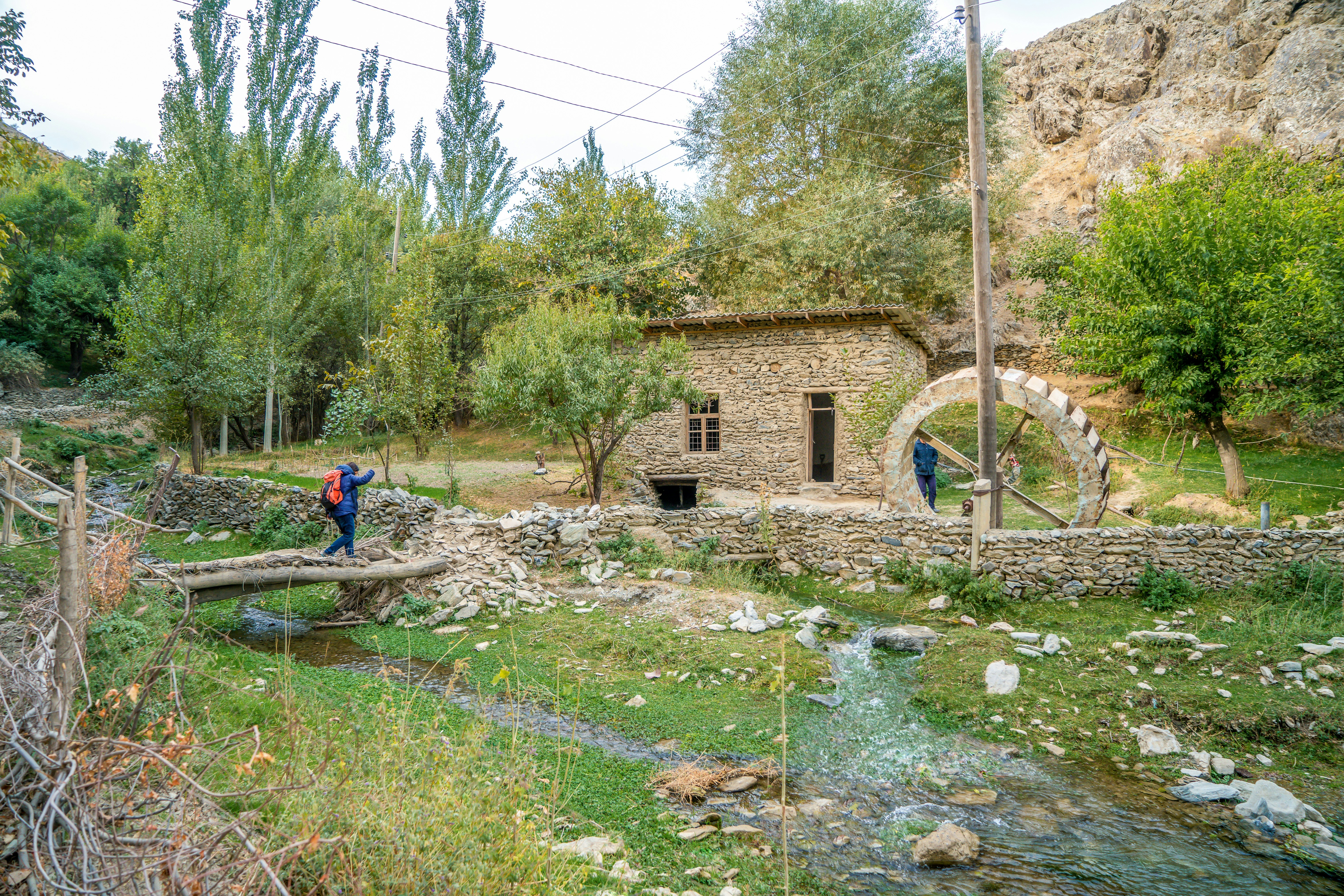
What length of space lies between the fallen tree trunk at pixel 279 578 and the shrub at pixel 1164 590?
9362 millimetres

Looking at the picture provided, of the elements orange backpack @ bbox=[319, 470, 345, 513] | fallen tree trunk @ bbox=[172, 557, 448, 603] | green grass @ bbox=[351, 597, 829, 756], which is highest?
orange backpack @ bbox=[319, 470, 345, 513]

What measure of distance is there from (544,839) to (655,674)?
3465mm

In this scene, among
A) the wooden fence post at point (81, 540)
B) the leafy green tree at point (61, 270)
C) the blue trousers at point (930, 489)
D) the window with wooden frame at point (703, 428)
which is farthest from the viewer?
the leafy green tree at point (61, 270)

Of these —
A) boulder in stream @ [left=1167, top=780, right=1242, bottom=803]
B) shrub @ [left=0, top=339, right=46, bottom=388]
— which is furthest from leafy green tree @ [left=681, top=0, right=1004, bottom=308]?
shrub @ [left=0, top=339, right=46, bottom=388]

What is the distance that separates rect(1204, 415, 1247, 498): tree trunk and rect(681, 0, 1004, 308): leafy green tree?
1008 centimetres

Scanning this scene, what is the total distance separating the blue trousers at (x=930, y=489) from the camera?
12.8 m

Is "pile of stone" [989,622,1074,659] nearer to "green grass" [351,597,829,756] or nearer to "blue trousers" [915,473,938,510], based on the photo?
"green grass" [351,597,829,756]

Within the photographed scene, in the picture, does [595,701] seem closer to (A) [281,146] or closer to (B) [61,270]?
(A) [281,146]

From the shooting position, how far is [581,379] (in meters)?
13.4

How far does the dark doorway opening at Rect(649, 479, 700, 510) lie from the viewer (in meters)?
17.8

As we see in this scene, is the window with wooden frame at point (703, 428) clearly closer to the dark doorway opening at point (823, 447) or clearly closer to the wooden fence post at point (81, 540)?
the dark doorway opening at point (823, 447)

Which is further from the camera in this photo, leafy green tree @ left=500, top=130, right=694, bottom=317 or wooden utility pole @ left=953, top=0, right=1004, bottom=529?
leafy green tree @ left=500, top=130, right=694, bottom=317

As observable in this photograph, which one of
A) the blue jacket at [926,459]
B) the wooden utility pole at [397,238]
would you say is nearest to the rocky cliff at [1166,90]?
the blue jacket at [926,459]

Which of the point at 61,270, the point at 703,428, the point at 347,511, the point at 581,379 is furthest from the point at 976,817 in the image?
the point at 61,270
